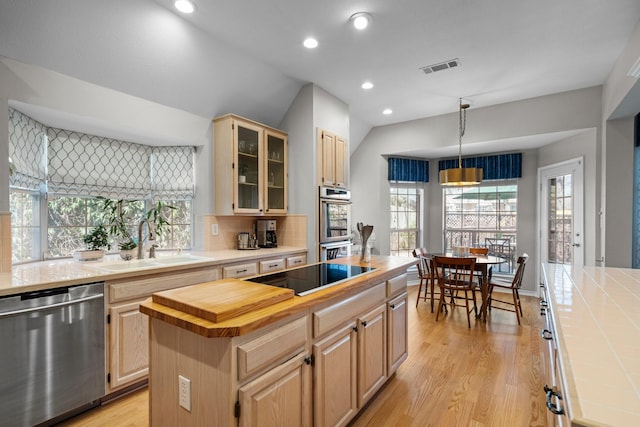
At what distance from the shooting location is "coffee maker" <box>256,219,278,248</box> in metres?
3.99

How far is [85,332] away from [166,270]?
2.03 ft

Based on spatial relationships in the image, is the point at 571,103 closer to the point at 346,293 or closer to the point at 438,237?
the point at 438,237

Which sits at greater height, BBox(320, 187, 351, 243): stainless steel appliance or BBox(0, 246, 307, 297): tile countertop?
BBox(320, 187, 351, 243): stainless steel appliance

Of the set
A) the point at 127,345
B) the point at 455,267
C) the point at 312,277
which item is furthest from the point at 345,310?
the point at 455,267

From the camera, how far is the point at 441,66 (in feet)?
11.1

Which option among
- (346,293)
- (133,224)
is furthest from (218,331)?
(133,224)

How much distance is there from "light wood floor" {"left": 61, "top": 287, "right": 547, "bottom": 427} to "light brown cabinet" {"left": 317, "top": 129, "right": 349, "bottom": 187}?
2.10 m

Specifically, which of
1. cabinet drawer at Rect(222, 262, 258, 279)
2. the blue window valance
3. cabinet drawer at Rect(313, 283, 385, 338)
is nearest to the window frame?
the blue window valance

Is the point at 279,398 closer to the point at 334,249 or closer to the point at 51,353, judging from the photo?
the point at 51,353

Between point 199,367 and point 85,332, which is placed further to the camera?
point 85,332

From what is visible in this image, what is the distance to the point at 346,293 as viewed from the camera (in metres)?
1.77

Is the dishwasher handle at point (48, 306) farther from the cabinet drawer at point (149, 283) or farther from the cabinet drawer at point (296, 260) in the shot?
the cabinet drawer at point (296, 260)

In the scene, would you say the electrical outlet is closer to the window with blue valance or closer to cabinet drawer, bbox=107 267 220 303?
cabinet drawer, bbox=107 267 220 303

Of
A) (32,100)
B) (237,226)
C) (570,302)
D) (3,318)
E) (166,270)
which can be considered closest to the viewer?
(570,302)
